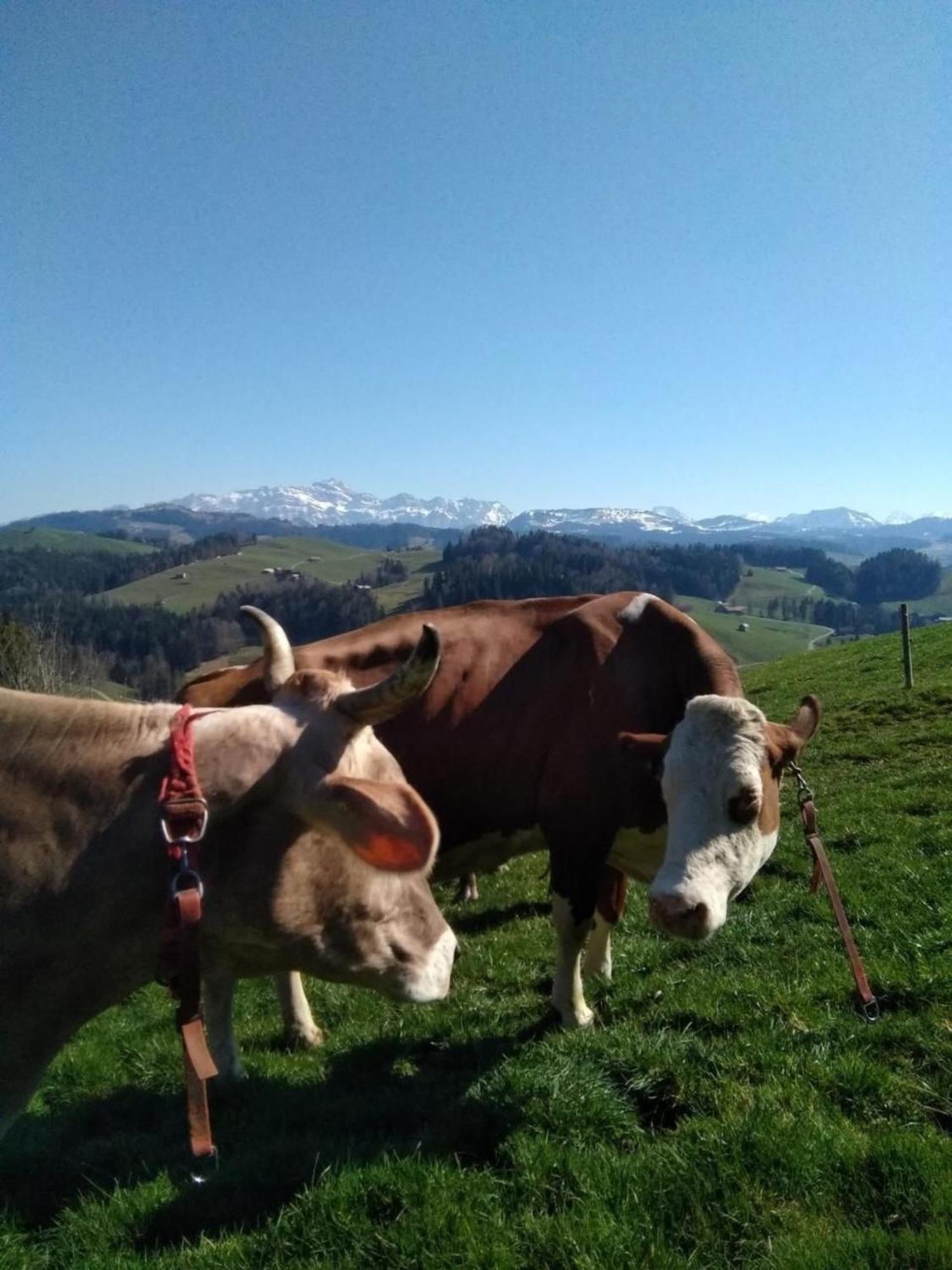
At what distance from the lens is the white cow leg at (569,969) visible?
639cm

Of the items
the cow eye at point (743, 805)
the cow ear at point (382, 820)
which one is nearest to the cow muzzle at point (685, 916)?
the cow eye at point (743, 805)

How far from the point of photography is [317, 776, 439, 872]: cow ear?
290cm

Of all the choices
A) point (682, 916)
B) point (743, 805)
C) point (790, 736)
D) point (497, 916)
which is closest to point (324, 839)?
point (682, 916)

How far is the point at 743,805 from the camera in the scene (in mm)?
5020

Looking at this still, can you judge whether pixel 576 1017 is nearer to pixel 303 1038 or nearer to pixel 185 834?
pixel 303 1038

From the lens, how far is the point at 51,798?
10.1 feet

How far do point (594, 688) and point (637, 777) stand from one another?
77 centimetres

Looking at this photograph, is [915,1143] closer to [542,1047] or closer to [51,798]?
[542,1047]

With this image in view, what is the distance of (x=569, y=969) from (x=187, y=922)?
4.22 m

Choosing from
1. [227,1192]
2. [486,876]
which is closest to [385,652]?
[227,1192]

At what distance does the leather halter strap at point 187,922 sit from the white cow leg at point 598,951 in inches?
194

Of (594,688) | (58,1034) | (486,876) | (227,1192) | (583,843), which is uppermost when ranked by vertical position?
(594,688)

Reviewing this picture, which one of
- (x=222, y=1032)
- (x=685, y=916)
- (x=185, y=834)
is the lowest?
(x=222, y=1032)

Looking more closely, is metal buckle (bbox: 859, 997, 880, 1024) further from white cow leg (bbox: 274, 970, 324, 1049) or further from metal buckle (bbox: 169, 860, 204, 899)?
metal buckle (bbox: 169, 860, 204, 899)
